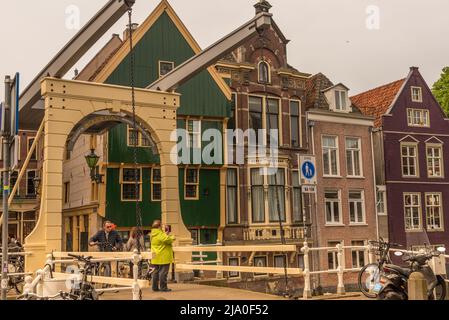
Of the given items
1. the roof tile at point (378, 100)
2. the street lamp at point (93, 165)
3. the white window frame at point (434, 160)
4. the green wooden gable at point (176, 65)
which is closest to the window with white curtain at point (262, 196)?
the green wooden gable at point (176, 65)

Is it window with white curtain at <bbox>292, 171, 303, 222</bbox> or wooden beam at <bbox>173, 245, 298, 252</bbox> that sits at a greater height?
window with white curtain at <bbox>292, 171, 303, 222</bbox>

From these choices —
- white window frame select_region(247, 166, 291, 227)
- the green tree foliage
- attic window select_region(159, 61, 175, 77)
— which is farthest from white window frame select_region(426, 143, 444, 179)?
attic window select_region(159, 61, 175, 77)

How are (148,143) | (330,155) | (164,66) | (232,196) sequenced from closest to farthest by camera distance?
(148,143), (164,66), (232,196), (330,155)

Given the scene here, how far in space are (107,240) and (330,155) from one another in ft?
61.6

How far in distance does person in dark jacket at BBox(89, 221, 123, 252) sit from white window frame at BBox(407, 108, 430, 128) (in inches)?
934

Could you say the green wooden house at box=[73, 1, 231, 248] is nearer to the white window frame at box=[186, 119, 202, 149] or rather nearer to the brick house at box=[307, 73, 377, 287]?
the white window frame at box=[186, 119, 202, 149]

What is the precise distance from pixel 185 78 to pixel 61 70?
330 cm

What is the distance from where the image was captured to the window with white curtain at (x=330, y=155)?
100 feet


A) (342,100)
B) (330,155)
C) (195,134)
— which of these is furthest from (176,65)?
(342,100)

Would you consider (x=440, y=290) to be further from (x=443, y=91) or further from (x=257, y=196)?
(x=443, y=91)

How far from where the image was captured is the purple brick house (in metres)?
32.2

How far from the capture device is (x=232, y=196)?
27125 mm

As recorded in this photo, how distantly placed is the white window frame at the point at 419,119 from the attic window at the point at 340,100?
442 centimetres
